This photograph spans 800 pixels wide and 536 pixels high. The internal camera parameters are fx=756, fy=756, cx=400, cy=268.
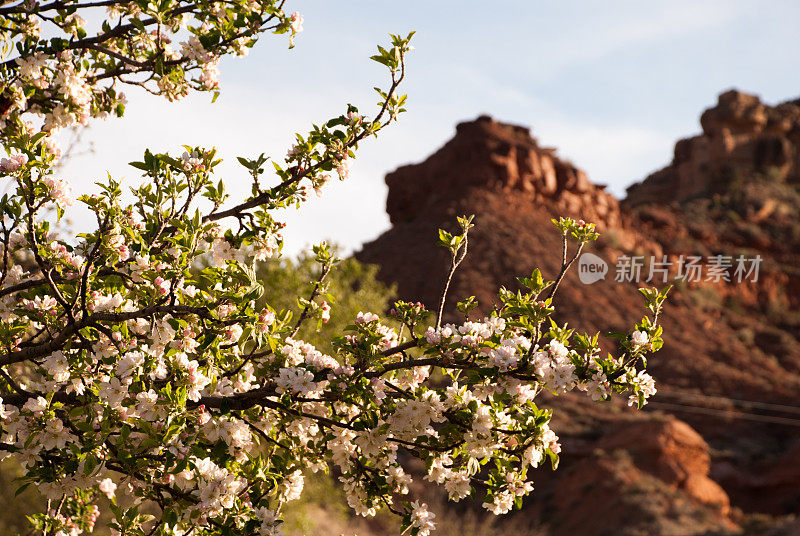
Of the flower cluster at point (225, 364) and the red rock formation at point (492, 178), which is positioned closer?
the flower cluster at point (225, 364)

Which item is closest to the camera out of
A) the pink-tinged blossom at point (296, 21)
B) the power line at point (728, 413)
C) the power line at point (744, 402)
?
the pink-tinged blossom at point (296, 21)

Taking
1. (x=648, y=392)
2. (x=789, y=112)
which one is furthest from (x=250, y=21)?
(x=789, y=112)

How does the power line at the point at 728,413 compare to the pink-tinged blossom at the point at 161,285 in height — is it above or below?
above

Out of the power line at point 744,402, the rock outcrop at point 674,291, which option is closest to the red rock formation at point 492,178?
the rock outcrop at point 674,291

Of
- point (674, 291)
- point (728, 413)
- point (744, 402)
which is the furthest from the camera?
point (674, 291)

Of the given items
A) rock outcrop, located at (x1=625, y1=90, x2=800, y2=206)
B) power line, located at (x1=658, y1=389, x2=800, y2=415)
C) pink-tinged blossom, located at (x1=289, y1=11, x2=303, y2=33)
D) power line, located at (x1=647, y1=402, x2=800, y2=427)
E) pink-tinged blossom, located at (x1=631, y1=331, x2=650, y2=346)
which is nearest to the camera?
pink-tinged blossom, located at (x1=631, y1=331, x2=650, y2=346)

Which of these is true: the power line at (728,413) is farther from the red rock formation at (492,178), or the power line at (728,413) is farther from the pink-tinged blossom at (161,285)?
the pink-tinged blossom at (161,285)

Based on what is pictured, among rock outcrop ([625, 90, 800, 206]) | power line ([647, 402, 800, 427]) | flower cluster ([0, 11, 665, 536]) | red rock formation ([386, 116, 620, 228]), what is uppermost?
rock outcrop ([625, 90, 800, 206])

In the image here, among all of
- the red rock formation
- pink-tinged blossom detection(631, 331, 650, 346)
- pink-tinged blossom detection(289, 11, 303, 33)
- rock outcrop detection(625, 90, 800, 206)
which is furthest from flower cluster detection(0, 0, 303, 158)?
rock outcrop detection(625, 90, 800, 206)

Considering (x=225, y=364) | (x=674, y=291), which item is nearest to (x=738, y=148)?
(x=674, y=291)

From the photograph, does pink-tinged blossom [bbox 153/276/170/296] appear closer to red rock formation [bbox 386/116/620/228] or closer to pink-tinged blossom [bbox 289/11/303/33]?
pink-tinged blossom [bbox 289/11/303/33]

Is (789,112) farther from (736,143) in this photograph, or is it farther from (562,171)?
(562,171)

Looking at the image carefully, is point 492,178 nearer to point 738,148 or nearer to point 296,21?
point 738,148

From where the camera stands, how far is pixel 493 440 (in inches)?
169
